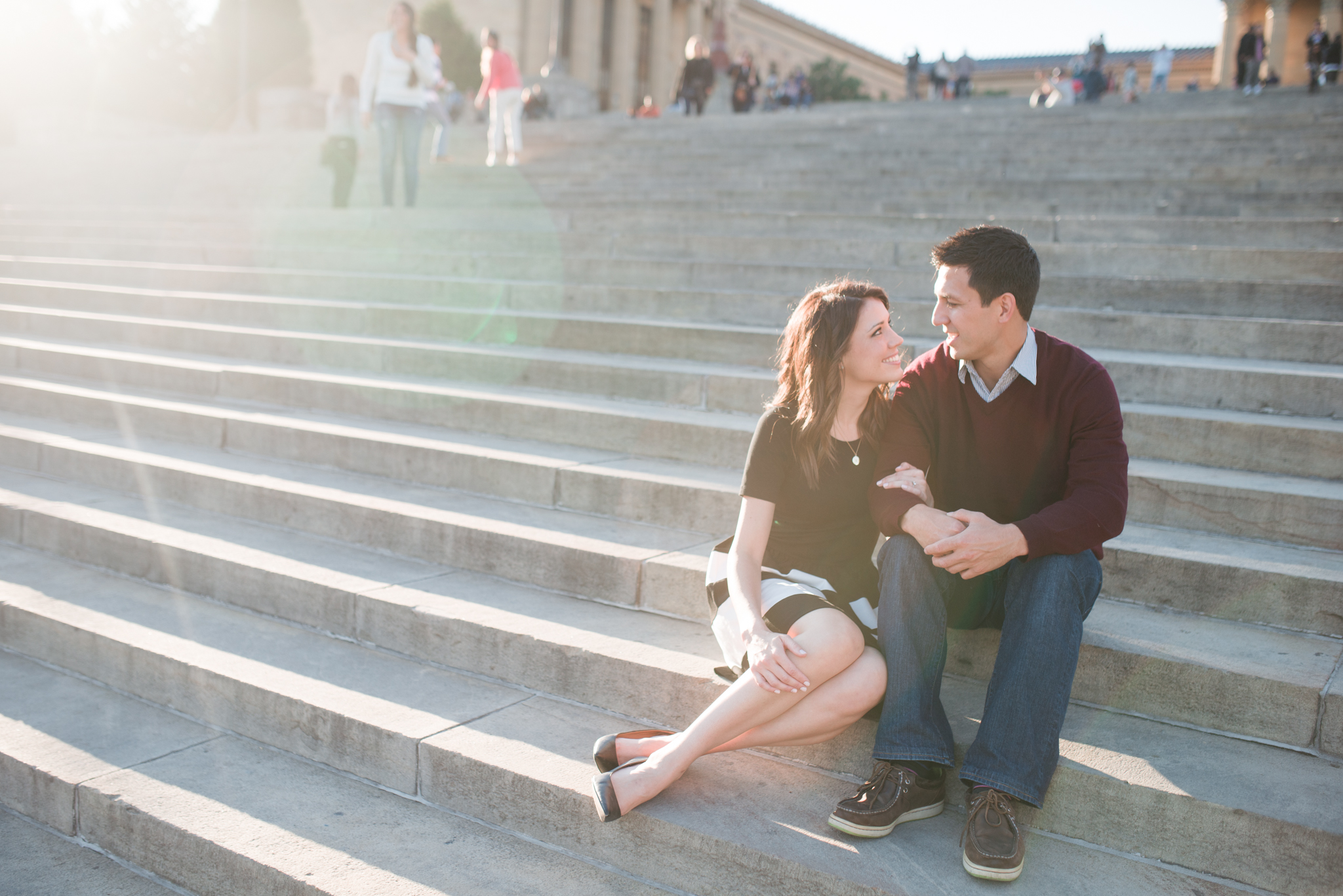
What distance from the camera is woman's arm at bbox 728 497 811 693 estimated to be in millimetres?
2527

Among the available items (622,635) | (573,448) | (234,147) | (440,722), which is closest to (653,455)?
(573,448)

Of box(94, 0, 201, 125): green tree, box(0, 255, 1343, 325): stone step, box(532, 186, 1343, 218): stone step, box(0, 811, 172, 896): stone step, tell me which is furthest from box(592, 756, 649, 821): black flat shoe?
box(94, 0, 201, 125): green tree

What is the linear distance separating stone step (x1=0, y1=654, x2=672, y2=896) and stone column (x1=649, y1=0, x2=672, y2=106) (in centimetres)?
4437

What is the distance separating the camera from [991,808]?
236cm

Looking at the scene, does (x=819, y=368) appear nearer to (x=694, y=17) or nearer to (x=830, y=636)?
(x=830, y=636)

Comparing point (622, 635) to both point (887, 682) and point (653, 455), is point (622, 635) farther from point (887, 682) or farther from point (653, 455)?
point (653, 455)

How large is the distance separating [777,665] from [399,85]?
8.46 meters

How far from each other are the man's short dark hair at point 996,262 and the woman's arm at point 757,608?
0.89 metres

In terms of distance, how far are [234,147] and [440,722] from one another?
17.5m

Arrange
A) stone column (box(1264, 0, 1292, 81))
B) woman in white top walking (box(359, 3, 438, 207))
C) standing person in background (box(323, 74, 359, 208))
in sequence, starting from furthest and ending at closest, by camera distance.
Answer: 1. stone column (box(1264, 0, 1292, 81))
2. standing person in background (box(323, 74, 359, 208))
3. woman in white top walking (box(359, 3, 438, 207))

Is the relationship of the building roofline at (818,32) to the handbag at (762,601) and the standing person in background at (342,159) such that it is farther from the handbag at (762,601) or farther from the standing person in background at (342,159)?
the handbag at (762,601)

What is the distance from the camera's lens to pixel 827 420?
9.48ft

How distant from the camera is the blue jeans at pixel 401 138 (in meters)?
9.55

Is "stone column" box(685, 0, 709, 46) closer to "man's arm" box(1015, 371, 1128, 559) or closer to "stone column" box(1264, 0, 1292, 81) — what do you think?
"stone column" box(1264, 0, 1292, 81)
